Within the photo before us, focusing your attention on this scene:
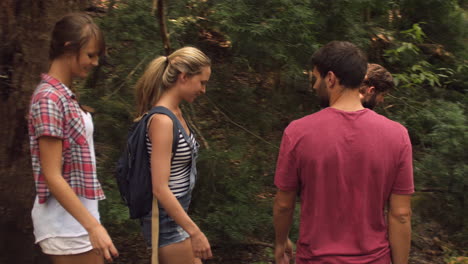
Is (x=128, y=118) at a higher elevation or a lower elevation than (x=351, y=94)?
lower

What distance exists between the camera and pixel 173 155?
2717 millimetres

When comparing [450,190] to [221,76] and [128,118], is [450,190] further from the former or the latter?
[128,118]

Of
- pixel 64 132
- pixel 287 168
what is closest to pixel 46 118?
pixel 64 132

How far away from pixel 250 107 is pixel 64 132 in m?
3.47

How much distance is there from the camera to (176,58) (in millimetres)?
2844

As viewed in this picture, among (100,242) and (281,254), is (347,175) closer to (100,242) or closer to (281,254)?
(281,254)

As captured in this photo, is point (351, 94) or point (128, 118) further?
point (128, 118)

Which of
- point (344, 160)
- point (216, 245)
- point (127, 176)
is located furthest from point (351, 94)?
point (216, 245)

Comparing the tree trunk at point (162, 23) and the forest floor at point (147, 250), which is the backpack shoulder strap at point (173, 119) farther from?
the tree trunk at point (162, 23)

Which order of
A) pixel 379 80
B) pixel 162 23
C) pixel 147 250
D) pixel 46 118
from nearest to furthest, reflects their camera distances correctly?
pixel 46 118 < pixel 379 80 < pixel 162 23 < pixel 147 250

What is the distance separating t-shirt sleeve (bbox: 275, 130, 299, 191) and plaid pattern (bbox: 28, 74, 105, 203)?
2.96ft

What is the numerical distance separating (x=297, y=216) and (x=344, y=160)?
278 centimetres

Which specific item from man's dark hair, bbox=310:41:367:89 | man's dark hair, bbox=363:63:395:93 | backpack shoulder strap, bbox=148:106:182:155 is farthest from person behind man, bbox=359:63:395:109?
backpack shoulder strap, bbox=148:106:182:155

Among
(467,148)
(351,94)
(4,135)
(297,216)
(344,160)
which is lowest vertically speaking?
(297,216)
